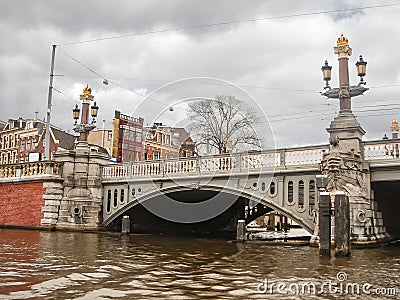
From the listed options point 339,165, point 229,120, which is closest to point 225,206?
point 229,120

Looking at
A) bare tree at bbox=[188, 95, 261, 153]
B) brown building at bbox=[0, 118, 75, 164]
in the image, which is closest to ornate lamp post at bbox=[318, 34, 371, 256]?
bare tree at bbox=[188, 95, 261, 153]

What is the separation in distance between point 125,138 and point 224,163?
32.7 meters

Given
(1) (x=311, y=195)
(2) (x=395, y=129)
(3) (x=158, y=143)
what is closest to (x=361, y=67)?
(1) (x=311, y=195)

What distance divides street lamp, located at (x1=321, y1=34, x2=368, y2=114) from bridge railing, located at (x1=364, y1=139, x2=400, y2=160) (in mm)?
1679

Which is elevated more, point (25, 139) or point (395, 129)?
point (25, 139)

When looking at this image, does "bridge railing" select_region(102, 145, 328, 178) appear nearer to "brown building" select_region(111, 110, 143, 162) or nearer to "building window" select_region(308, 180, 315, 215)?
"building window" select_region(308, 180, 315, 215)

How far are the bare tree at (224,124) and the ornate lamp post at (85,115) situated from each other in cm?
773

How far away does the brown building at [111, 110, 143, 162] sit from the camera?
50719 mm

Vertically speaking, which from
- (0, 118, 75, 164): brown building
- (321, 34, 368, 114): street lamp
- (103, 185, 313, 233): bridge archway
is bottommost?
(103, 185, 313, 233): bridge archway

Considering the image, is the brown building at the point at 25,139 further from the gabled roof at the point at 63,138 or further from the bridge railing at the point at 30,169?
the bridge railing at the point at 30,169

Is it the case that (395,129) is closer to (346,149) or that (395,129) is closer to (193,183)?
(346,149)

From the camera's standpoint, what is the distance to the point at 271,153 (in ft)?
65.4

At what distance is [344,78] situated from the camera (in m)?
17.8

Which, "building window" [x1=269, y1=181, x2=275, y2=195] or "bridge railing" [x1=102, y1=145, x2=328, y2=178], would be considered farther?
"building window" [x1=269, y1=181, x2=275, y2=195]
